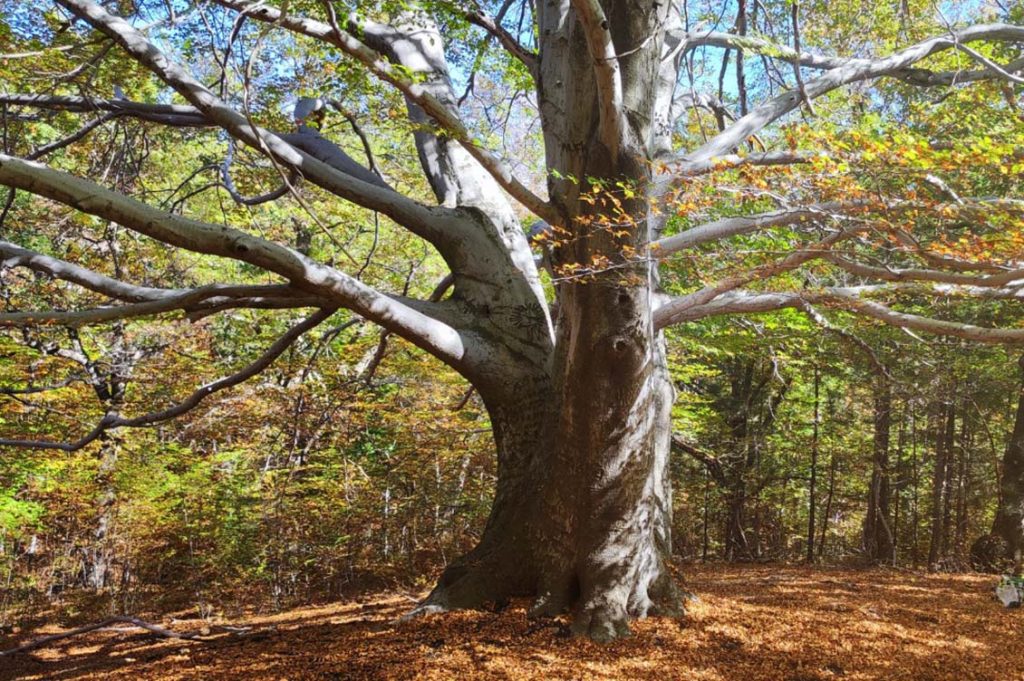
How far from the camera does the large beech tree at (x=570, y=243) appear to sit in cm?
332

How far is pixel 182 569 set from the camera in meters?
8.49

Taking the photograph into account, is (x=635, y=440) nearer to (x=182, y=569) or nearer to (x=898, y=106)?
(x=182, y=569)

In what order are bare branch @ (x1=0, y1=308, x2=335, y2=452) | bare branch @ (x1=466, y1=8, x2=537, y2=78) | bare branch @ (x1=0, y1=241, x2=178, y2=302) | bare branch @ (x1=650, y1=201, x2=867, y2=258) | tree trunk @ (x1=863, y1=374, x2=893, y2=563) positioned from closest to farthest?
bare branch @ (x1=0, y1=241, x2=178, y2=302) → bare branch @ (x1=650, y1=201, x2=867, y2=258) → bare branch @ (x1=0, y1=308, x2=335, y2=452) → bare branch @ (x1=466, y1=8, x2=537, y2=78) → tree trunk @ (x1=863, y1=374, x2=893, y2=563)

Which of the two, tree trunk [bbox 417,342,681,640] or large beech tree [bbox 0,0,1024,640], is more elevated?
large beech tree [bbox 0,0,1024,640]

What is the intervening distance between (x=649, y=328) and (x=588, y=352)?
376mm

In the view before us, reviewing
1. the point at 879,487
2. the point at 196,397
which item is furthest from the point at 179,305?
the point at 879,487

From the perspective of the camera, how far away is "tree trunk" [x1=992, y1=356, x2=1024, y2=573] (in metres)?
7.81

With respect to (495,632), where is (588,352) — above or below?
above

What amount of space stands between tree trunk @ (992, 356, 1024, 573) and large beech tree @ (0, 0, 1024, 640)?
4.61 meters

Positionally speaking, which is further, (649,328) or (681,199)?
(681,199)

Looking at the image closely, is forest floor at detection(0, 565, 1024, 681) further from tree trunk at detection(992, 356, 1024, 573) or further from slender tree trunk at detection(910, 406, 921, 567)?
slender tree trunk at detection(910, 406, 921, 567)

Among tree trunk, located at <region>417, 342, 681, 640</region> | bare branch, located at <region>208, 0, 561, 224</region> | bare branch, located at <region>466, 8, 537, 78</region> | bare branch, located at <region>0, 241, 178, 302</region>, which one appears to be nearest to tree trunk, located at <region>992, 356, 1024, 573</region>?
tree trunk, located at <region>417, 342, 681, 640</region>

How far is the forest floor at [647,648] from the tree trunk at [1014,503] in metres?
3.27

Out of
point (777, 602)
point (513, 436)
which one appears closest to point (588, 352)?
point (513, 436)
